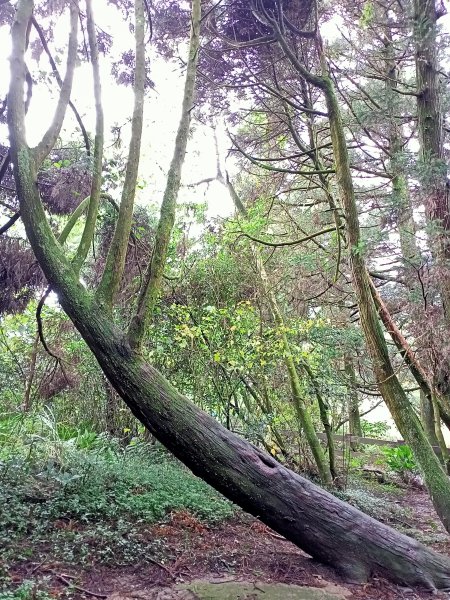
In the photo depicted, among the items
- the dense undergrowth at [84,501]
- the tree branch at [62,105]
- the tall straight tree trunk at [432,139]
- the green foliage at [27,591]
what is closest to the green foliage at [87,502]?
the dense undergrowth at [84,501]

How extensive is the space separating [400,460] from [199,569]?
691 centimetres

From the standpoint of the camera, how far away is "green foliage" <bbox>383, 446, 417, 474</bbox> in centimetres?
893

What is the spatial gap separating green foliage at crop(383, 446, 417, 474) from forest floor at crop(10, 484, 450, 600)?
4369mm

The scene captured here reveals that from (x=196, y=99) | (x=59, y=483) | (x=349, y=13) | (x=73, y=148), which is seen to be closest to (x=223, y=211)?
(x=196, y=99)

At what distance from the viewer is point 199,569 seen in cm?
353

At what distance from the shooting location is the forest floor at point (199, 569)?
3031 mm

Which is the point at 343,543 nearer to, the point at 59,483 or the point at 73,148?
the point at 59,483

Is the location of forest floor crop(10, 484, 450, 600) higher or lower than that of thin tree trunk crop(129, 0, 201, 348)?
lower

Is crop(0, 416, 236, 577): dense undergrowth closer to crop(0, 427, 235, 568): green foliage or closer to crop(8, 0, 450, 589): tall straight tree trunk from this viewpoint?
crop(0, 427, 235, 568): green foliage

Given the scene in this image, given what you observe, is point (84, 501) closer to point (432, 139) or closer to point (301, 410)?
point (301, 410)

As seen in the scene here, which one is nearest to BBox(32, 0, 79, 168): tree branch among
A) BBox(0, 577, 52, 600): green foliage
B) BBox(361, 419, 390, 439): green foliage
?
BBox(0, 577, 52, 600): green foliage

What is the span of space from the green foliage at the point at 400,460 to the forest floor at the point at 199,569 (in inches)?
172

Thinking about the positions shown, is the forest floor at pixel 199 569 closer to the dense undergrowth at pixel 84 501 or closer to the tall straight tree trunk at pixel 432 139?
the dense undergrowth at pixel 84 501

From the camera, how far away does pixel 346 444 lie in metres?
7.24
